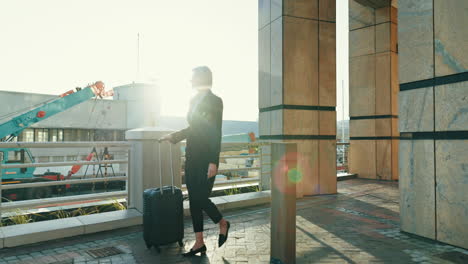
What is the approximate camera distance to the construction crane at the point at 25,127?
1334cm

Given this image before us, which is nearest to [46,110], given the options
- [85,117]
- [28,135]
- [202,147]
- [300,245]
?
[202,147]

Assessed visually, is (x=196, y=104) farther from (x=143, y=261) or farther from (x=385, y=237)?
(x=385, y=237)

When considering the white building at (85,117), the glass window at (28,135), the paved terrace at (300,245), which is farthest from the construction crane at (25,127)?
the glass window at (28,135)

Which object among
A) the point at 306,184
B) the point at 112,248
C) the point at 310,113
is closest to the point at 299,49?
the point at 310,113

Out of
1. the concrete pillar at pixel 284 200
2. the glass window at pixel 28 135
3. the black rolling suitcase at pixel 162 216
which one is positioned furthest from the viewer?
the glass window at pixel 28 135

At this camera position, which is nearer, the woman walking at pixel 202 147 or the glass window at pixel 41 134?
the woman walking at pixel 202 147

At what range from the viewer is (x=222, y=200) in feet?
20.6

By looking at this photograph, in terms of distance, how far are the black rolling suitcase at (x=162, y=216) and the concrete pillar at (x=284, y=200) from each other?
49.3 inches

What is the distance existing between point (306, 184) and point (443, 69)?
4.32 m

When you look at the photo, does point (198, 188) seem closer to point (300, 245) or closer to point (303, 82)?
point (300, 245)

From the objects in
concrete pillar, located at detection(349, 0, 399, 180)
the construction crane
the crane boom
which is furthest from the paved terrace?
the crane boom

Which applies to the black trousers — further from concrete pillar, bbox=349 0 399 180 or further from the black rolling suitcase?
concrete pillar, bbox=349 0 399 180

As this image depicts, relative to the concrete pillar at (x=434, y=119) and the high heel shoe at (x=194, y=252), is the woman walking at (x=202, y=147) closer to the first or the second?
the high heel shoe at (x=194, y=252)

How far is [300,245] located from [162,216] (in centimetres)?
174
